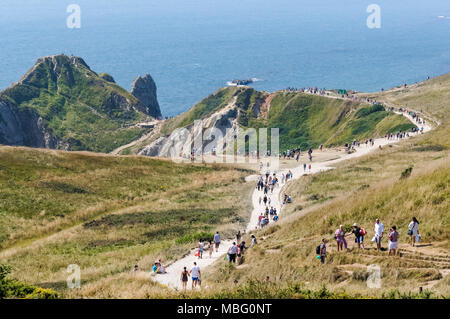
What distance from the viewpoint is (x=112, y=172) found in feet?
200

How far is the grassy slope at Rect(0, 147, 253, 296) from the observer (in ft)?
106

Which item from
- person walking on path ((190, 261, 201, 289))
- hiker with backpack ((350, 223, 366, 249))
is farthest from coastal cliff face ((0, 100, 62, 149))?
hiker with backpack ((350, 223, 366, 249))

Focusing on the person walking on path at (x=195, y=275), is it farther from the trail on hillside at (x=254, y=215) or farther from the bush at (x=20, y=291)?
the bush at (x=20, y=291)

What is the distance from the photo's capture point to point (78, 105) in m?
162

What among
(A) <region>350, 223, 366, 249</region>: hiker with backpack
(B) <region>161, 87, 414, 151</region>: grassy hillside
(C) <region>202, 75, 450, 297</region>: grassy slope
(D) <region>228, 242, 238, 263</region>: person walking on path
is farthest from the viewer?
(B) <region>161, 87, 414, 151</region>: grassy hillside

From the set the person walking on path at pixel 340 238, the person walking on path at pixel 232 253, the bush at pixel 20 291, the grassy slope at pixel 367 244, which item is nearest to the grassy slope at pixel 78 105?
the grassy slope at pixel 367 244

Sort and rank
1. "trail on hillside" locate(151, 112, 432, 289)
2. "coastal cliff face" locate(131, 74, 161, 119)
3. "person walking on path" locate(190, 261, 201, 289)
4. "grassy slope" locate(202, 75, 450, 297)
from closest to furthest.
A: "grassy slope" locate(202, 75, 450, 297) → "person walking on path" locate(190, 261, 201, 289) → "trail on hillside" locate(151, 112, 432, 289) → "coastal cliff face" locate(131, 74, 161, 119)

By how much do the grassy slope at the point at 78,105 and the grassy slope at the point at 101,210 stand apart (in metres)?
76.6

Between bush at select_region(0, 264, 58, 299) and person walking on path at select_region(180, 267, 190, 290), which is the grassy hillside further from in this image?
bush at select_region(0, 264, 58, 299)

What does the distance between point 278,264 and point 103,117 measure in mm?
141112

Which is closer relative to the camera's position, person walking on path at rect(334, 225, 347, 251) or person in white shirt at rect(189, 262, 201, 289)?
Answer: person in white shirt at rect(189, 262, 201, 289)

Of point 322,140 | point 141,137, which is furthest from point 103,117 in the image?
point 322,140

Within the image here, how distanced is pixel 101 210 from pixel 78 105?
398 ft
